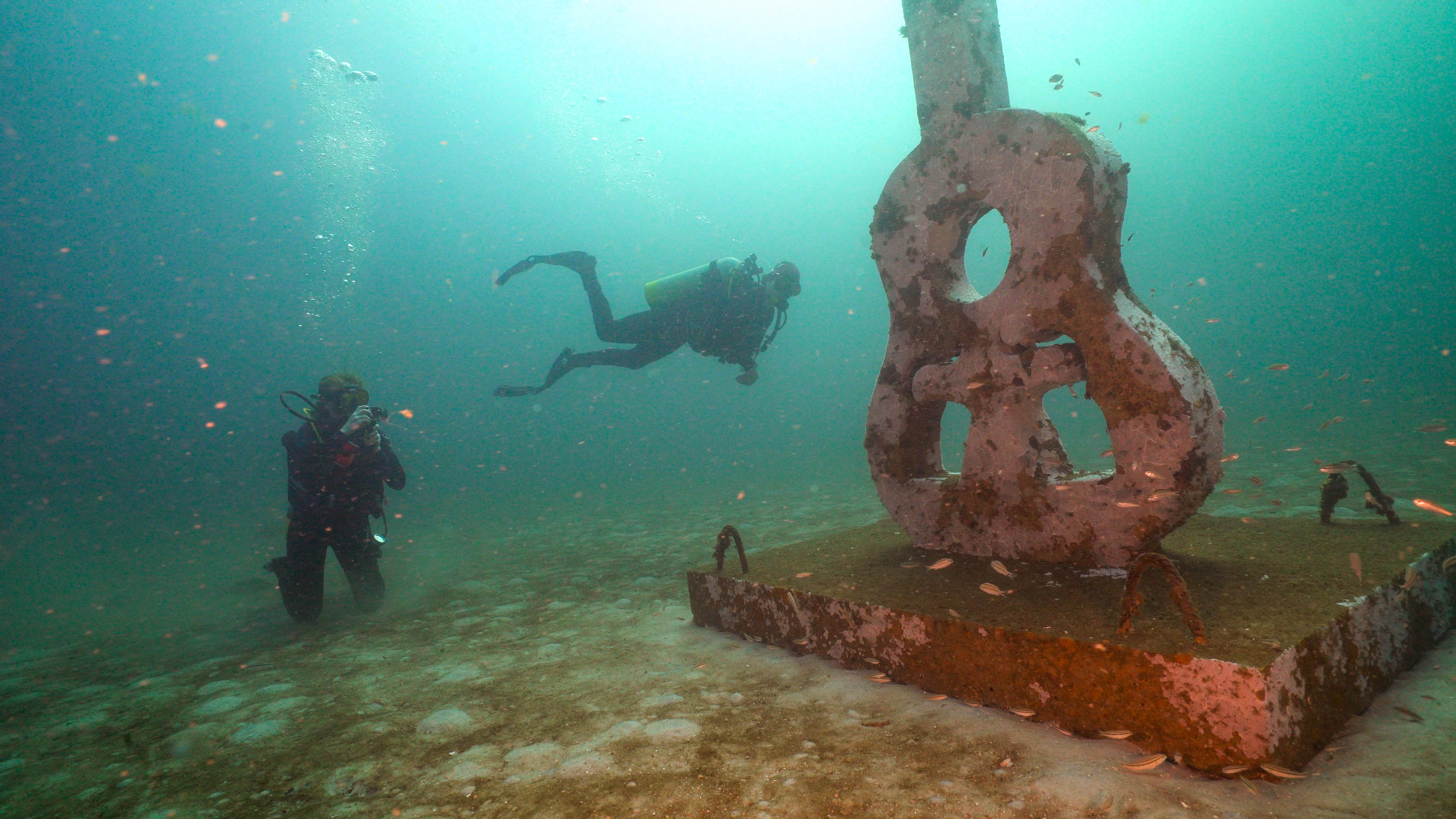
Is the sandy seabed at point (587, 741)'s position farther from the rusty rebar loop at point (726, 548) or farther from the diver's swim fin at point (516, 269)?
the diver's swim fin at point (516, 269)

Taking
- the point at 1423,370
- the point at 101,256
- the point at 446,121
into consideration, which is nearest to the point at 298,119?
the point at 446,121

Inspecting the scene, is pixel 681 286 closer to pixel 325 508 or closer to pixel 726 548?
pixel 325 508

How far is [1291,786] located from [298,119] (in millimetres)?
72421

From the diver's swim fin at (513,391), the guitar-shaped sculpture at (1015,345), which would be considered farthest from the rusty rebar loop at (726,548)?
the diver's swim fin at (513,391)

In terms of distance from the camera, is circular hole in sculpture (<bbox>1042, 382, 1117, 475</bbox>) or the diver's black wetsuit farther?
the diver's black wetsuit

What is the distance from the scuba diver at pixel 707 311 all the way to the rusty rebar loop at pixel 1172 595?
544cm

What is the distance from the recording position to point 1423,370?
58.4 m

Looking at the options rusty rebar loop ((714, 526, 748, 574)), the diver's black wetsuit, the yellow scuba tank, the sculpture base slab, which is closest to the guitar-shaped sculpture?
the sculpture base slab

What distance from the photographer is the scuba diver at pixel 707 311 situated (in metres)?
7.46

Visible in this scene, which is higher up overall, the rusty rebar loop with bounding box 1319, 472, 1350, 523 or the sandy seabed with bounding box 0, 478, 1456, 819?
the rusty rebar loop with bounding box 1319, 472, 1350, 523

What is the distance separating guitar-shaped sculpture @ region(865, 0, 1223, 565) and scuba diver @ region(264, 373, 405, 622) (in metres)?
4.32

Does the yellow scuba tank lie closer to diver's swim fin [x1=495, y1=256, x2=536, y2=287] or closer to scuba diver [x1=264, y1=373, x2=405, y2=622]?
diver's swim fin [x1=495, y1=256, x2=536, y2=287]

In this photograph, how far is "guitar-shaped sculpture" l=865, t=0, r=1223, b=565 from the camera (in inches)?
106

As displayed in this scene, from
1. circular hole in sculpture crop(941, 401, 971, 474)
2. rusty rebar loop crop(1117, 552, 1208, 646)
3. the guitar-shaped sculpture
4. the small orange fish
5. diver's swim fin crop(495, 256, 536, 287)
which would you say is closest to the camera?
rusty rebar loop crop(1117, 552, 1208, 646)
